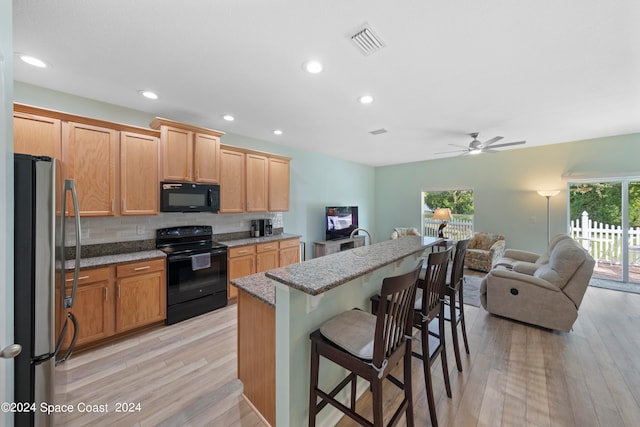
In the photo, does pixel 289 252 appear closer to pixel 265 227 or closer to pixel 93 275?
pixel 265 227

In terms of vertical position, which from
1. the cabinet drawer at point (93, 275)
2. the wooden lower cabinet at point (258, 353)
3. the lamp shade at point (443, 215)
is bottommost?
the wooden lower cabinet at point (258, 353)

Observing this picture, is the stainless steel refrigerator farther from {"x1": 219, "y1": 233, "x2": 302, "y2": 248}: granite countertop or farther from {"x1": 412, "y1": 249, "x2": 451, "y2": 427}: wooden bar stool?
{"x1": 219, "y1": 233, "x2": 302, "y2": 248}: granite countertop

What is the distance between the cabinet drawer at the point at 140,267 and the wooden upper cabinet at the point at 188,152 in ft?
3.42

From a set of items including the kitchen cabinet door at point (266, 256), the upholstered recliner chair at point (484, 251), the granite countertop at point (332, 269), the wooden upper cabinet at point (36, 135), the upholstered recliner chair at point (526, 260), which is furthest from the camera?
the upholstered recliner chair at point (484, 251)

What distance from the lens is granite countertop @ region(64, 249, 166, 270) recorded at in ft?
7.69

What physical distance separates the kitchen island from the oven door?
60.5 inches

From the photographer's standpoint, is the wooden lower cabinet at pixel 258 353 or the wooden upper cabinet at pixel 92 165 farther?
the wooden upper cabinet at pixel 92 165

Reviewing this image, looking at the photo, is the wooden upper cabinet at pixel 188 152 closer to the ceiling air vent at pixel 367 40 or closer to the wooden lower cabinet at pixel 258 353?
the wooden lower cabinet at pixel 258 353

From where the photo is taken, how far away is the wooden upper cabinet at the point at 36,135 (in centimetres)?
213

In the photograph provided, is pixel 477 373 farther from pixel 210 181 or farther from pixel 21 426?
pixel 210 181

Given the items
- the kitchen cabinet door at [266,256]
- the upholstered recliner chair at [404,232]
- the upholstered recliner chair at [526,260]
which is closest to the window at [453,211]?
the upholstered recliner chair at [404,232]

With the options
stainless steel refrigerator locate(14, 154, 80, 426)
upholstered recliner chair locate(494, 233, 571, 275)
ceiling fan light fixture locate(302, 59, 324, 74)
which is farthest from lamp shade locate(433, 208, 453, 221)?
stainless steel refrigerator locate(14, 154, 80, 426)

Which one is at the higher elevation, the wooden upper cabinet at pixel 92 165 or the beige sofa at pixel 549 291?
the wooden upper cabinet at pixel 92 165

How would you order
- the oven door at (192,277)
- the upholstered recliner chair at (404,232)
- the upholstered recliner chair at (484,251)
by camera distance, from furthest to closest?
the upholstered recliner chair at (404,232), the upholstered recliner chair at (484,251), the oven door at (192,277)
